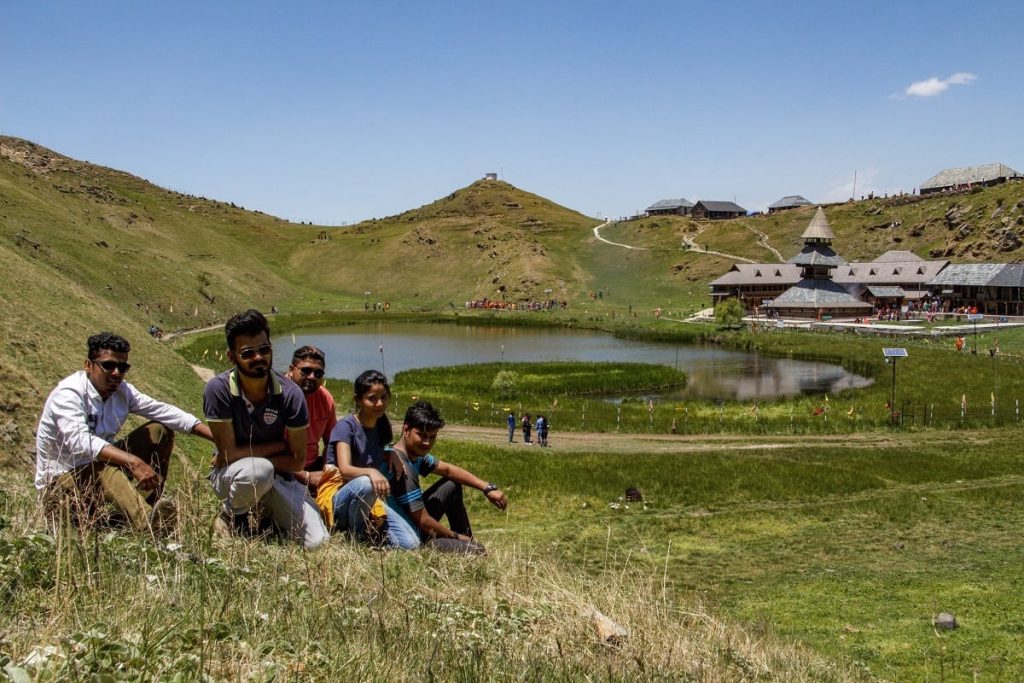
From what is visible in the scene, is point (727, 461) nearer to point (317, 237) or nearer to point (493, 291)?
point (493, 291)

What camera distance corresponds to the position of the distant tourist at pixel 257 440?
260 inches

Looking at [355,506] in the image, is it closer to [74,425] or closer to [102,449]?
[102,449]

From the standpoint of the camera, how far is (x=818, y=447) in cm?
2925

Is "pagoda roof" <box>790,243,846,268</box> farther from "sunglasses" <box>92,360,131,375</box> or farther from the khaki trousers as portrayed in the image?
"sunglasses" <box>92,360,131,375</box>

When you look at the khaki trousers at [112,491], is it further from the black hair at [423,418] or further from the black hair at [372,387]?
the black hair at [423,418]

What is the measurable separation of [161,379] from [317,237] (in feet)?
449

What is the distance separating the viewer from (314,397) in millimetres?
9250

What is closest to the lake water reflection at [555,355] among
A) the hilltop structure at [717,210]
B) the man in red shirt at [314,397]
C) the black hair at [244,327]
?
the man in red shirt at [314,397]

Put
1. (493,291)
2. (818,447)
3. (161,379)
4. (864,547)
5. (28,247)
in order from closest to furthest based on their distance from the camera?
1. (864,547)
2. (161,379)
3. (818,447)
4. (28,247)
5. (493,291)

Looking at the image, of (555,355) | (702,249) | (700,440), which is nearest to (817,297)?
(555,355)

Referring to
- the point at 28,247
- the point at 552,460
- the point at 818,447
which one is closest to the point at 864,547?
the point at 552,460

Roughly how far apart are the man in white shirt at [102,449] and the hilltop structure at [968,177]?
149 metres

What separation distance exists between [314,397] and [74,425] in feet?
9.44

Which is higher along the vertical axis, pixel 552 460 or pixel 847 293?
pixel 847 293
